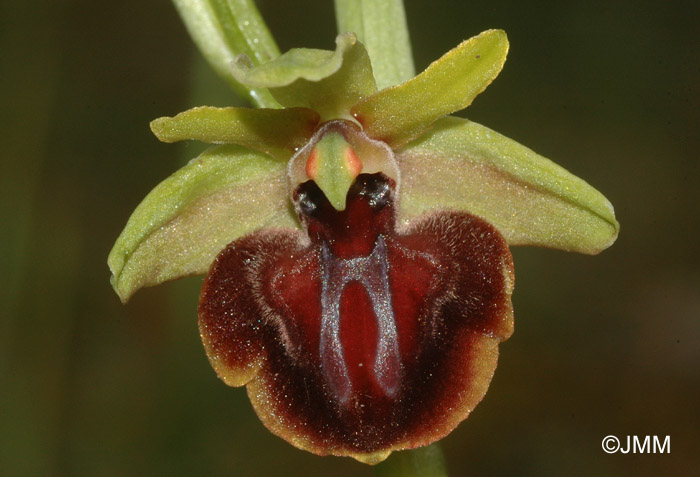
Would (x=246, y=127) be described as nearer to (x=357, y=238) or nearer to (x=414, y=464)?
(x=357, y=238)

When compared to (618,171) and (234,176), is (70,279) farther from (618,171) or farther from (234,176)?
(618,171)

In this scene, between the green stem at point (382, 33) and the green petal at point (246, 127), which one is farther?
the green stem at point (382, 33)

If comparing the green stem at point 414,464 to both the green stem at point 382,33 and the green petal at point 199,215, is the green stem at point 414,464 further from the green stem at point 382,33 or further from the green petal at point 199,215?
the green stem at point 382,33

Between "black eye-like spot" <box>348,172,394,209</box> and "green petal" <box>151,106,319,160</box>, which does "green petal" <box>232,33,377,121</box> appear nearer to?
"green petal" <box>151,106,319,160</box>

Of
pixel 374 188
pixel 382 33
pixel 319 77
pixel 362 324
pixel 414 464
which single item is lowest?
pixel 414 464

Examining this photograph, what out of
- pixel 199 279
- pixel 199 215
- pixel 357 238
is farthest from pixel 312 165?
pixel 199 279

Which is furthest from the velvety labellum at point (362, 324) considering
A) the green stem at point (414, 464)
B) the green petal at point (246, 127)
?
the green stem at point (414, 464)
